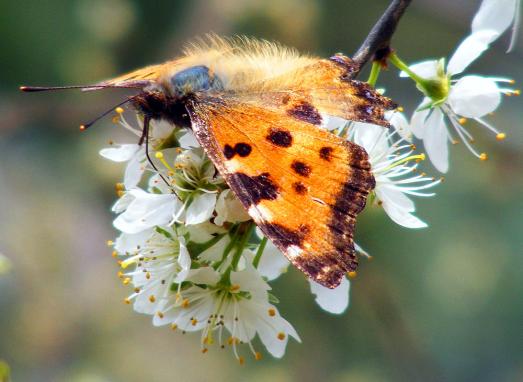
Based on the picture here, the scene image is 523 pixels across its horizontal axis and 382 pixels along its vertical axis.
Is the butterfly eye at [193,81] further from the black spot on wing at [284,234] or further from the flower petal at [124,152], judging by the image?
the black spot on wing at [284,234]

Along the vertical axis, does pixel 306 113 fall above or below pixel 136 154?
above

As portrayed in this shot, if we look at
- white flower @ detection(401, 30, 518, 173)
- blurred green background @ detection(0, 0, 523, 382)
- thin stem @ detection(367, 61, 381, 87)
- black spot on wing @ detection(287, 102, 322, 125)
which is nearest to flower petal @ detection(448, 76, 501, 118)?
white flower @ detection(401, 30, 518, 173)

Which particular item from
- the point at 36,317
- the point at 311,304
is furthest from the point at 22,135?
the point at 311,304

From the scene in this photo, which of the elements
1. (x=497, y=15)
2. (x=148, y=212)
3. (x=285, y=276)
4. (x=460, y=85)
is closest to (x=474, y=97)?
(x=460, y=85)

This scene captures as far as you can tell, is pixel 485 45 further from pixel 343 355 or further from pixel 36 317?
pixel 36 317

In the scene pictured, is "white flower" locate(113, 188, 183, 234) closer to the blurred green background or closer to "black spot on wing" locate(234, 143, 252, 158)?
"black spot on wing" locate(234, 143, 252, 158)

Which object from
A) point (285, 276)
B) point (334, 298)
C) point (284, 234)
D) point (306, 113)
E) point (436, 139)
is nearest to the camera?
point (284, 234)

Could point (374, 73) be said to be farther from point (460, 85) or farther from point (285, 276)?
point (285, 276)
